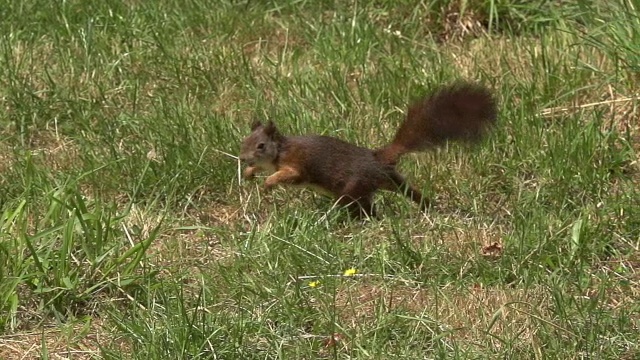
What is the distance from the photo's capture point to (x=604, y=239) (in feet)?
17.0

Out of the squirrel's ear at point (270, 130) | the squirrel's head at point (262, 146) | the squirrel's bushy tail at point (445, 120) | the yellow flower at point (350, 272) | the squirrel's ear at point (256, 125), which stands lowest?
the yellow flower at point (350, 272)

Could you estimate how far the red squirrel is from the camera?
553cm

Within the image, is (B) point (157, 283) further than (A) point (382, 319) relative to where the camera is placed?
Yes

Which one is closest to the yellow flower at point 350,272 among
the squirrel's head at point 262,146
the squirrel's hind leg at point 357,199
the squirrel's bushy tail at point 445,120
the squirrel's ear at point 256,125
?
the squirrel's hind leg at point 357,199

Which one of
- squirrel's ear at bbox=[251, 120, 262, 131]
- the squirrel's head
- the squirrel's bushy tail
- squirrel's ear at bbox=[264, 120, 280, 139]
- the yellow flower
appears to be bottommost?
the yellow flower

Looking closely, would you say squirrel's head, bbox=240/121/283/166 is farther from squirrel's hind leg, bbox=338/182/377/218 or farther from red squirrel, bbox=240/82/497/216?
squirrel's hind leg, bbox=338/182/377/218

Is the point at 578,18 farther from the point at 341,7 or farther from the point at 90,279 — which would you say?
the point at 90,279

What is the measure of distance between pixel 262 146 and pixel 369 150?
442 millimetres

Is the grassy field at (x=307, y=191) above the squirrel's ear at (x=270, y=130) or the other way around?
the other way around

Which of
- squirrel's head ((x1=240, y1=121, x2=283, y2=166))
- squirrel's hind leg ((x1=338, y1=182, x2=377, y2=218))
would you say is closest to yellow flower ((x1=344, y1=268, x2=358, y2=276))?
squirrel's hind leg ((x1=338, y1=182, x2=377, y2=218))

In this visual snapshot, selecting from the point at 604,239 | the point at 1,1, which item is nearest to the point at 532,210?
the point at 604,239

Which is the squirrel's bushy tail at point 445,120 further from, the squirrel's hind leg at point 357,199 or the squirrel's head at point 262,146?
the squirrel's head at point 262,146

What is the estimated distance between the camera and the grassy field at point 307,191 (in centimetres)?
457

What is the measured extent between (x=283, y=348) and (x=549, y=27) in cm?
322
